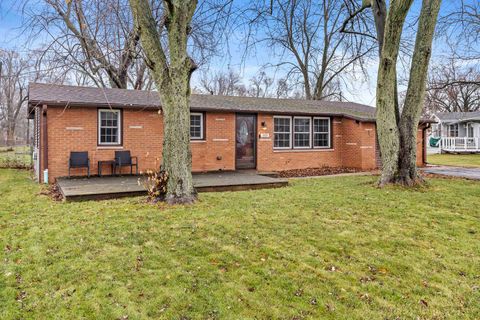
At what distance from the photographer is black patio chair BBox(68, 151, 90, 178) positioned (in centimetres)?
1010

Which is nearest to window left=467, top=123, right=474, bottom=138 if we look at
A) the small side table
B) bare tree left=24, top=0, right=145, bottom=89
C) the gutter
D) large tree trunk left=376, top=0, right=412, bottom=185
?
the gutter

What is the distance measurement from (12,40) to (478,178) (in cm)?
1484

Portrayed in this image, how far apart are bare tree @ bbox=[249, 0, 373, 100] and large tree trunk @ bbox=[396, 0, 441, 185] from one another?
269 centimetres

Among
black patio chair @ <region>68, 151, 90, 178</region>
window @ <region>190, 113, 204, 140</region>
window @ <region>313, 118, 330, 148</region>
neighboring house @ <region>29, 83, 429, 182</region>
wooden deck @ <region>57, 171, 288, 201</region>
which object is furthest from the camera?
window @ <region>313, 118, 330, 148</region>

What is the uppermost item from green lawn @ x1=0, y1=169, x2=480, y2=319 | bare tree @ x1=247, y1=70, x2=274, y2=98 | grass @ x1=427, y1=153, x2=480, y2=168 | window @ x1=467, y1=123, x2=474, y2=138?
bare tree @ x1=247, y1=70, x2=274, y2=98

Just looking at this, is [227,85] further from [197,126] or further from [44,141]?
[44,141]

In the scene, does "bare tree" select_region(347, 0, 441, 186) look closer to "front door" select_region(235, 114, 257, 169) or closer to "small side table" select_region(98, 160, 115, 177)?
"front door" select_region(235, 114, 257, 169)

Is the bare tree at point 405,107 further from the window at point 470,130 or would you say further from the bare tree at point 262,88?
the bare tree at point 262,88

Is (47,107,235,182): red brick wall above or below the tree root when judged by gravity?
above

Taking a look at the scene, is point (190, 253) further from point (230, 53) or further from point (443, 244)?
point (230, 53)

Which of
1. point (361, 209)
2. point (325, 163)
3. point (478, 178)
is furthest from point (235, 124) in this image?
point (478, 178)

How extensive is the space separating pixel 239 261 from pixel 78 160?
8.11 m

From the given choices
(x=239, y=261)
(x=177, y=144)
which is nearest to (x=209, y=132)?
(x=177, y=144)

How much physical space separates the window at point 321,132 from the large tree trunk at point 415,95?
536 centimetres
